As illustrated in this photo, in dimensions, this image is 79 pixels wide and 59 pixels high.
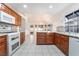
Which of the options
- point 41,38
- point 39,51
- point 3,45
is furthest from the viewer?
point 41,38

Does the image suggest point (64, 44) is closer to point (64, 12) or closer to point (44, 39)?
point (44, 39)

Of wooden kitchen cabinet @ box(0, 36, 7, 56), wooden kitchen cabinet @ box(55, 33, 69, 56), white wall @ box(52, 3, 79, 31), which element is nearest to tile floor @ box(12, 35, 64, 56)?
wooden kitchen cabinet @ box(55, 33, 69, 56)

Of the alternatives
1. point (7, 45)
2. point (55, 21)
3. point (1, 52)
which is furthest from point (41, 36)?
point (55, 21)

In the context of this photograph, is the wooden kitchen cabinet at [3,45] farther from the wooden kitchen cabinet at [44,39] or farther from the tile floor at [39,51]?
the wooden kitchen cabinet at [44,39]

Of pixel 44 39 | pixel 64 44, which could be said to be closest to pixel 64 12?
pixel 44 39

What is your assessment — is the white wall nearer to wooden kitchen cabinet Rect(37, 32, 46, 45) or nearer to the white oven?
wooden kitchen cabinet Rect(37, 32, 46, 45)

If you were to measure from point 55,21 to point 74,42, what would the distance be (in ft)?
21.6

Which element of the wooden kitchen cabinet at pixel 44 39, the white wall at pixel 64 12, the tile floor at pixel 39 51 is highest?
the white wall at pixel 64 12

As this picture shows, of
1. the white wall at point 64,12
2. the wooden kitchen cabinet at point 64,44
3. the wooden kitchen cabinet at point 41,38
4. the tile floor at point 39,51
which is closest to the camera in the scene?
the wooden kitchen cabinet at point 64,44

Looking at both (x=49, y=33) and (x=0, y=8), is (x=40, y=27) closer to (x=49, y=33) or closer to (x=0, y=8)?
(x=49, y=33)

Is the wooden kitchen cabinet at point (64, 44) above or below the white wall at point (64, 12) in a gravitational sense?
below

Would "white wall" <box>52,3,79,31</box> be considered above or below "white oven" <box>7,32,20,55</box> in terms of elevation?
above

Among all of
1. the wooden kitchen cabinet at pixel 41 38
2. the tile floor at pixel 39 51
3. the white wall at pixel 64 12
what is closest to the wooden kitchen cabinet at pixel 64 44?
the tile floor at pixel 39 51

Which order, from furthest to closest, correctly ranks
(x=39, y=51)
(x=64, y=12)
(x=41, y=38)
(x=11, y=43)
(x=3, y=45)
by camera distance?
1. (x=64, y=12)
2. (x=41, y=38)
3. (x=39, y=51)
4. (x=11, y=43)
5. (x=3, y=45)
